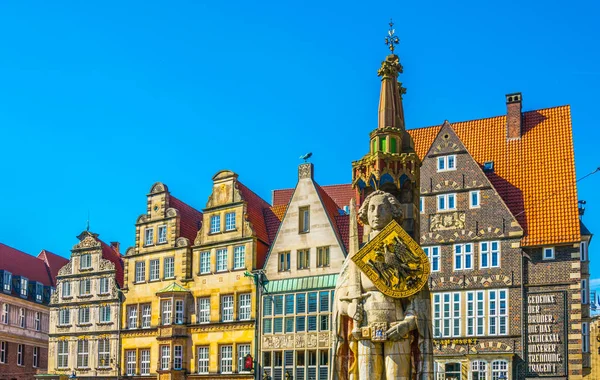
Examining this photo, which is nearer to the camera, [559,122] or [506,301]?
[506,301]

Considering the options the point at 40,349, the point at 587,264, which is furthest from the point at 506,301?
the point at 40,349

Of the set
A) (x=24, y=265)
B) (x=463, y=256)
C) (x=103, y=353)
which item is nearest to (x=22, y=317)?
(x=24, y=265)

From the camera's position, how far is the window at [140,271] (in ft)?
141

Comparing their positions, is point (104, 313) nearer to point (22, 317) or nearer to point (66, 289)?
point (66, 289)

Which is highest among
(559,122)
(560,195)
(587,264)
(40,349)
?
(559,122)

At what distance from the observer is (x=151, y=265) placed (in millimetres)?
42781

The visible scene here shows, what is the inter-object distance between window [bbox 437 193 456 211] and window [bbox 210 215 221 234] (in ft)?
35.5

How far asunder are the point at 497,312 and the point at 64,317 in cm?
2296

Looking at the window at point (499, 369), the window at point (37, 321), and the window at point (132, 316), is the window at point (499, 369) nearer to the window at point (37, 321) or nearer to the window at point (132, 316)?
the window at point (132, 316)

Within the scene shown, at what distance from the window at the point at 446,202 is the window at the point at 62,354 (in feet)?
69.3

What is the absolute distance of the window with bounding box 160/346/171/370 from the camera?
133 ft

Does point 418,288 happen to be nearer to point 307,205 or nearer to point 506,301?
point 506,301

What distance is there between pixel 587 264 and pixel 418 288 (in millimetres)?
21581

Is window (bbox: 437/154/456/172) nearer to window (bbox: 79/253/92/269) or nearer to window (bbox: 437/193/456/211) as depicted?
window (bbox: 437/193/456/211)
